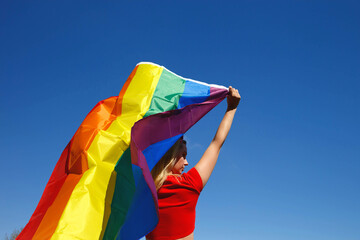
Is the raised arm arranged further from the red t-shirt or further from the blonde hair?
the blonde hair

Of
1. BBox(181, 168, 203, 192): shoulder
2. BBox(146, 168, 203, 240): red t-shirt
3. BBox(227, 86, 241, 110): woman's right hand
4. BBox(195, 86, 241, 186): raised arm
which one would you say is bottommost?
BBox(146, 168, 203, 240): red t-shirt

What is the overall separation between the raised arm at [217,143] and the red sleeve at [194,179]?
1.5 inches

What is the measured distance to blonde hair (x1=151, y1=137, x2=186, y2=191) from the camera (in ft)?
11.0

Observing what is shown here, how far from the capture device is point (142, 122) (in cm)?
321

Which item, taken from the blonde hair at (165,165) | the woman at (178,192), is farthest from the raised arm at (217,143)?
the blonde hair at (165,165)

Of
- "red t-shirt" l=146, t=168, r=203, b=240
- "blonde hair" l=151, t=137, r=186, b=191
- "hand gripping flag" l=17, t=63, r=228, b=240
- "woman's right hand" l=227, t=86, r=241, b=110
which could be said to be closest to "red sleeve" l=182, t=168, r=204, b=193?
"red t-shirt" l=146, t=168, r=203, b=240

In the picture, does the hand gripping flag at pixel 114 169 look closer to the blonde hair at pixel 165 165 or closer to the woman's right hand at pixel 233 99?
the blonde hair at pixel 165 165

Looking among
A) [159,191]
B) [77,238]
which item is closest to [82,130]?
[159,191]

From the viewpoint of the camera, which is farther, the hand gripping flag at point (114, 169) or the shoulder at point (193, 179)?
the shoulder at point (193, 179)

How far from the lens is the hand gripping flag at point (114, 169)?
9.09ft

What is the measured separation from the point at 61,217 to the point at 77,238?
9.1 inches

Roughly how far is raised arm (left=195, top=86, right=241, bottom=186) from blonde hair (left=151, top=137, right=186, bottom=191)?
0.93 ft

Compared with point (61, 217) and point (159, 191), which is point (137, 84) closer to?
point (159, 191)

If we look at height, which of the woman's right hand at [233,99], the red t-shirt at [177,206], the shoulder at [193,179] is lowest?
the red t-shirt at [177,206]
